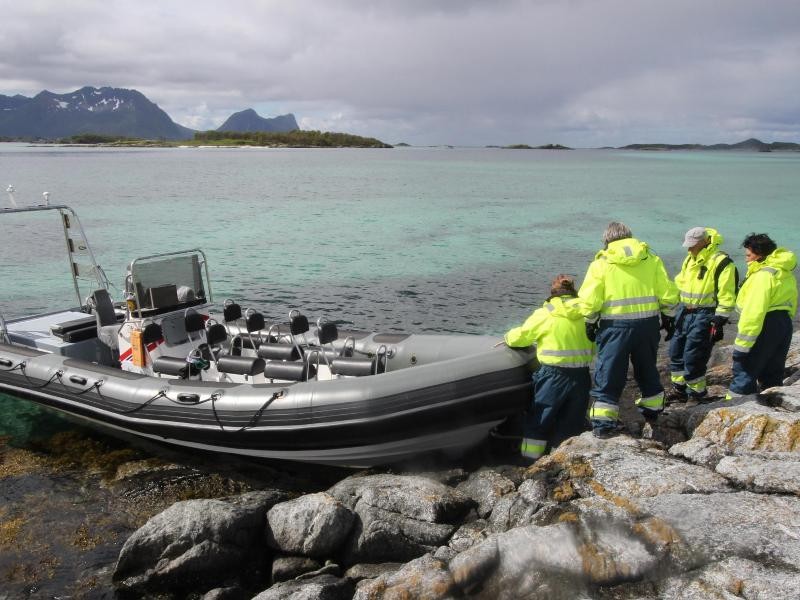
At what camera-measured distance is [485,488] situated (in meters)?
4.39

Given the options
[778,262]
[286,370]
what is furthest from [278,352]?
[778,262]

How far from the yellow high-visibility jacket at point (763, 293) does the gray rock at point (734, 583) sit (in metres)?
2.21

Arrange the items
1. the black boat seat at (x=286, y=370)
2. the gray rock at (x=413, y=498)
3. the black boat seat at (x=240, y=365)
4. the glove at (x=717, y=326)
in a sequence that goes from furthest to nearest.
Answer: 1. the black boat seat at (x=240, y=365)
2. the black boat seat at (x=286, y=370)
3. the glove at (x=717, y=326)
4. the gray rock at (x=413, y=498)

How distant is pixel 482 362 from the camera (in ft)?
15.8

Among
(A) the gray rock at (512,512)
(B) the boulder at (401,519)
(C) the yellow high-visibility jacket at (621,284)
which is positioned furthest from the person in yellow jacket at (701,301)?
(B) the boulder at (401,519)

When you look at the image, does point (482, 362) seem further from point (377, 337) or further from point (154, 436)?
point (154, 436)

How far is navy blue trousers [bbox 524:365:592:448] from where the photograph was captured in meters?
4.41

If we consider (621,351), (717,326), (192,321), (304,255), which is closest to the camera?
(621,351)

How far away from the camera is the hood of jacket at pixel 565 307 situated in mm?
4270

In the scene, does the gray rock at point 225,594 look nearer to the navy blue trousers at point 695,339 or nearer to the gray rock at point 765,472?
the gray rock at point 765,472

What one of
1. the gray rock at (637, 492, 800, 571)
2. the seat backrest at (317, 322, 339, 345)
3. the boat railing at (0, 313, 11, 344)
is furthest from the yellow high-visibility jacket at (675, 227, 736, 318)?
the boat railing at (0, 313, 11, 344)

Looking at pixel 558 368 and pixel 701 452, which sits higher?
pixel 558 368

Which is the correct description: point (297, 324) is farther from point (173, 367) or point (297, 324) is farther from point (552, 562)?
point (552, 562)

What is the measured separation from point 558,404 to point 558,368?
0.90 ft
